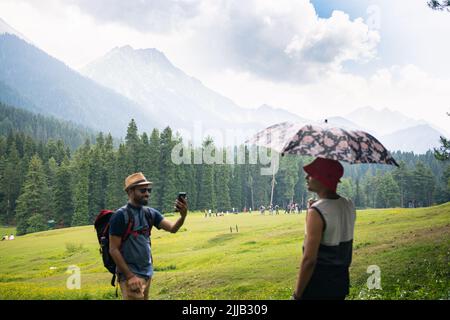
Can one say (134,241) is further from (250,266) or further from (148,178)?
(148,178)

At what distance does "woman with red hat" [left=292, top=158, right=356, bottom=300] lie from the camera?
541 centimetres

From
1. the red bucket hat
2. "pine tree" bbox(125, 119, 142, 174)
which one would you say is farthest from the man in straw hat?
"pine tree" bbox(125, 119, 142, 174)

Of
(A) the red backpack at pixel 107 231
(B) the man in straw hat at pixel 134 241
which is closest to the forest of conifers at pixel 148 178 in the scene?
(B) the man in straw hat at pixel 134 241

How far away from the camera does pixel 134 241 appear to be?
7.14 meters

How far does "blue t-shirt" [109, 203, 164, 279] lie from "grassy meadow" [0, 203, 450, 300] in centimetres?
931

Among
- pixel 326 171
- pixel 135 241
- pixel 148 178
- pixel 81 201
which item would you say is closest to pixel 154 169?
pixel 148 178

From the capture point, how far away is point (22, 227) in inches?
3103

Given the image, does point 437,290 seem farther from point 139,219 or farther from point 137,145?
point 137,145

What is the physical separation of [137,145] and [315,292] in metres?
83.1

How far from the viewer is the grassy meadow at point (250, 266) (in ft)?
55.3

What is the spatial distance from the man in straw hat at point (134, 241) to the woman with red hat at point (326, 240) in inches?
108

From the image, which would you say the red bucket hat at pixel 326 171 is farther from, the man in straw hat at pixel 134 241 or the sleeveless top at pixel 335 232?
the man in straw hat at pixel 134 241
